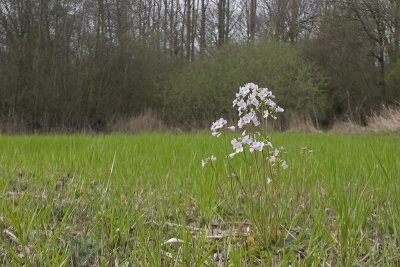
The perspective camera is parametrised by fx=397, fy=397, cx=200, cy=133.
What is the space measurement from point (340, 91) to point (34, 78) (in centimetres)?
1345

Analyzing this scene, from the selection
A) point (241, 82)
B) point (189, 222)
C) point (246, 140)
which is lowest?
point (189, 222)

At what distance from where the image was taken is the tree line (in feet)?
50.7

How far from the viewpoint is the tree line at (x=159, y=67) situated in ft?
50.7

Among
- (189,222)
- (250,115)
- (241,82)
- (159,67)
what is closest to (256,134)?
(250,115)

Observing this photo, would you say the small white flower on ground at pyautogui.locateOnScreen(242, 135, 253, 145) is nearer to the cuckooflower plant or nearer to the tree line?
the cuckooflower plant

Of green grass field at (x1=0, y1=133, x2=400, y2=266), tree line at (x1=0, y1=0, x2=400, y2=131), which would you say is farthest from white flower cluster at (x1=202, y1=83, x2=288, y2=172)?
tree line at (x1=0, y1=0, x2=400, y2=131)

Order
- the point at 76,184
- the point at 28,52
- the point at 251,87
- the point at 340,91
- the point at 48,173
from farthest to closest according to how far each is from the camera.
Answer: the point at 340,91 → the point at 28,52 → the point at 48,173 → the point at 76,184 → the point at 251,87

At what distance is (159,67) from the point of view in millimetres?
19172

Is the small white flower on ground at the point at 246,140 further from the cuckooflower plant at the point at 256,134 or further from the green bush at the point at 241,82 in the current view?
the green bush at the point at 241,82

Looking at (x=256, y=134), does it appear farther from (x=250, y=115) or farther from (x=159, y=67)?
(x=159, y=67)

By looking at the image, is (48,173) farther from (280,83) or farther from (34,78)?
(280,83)

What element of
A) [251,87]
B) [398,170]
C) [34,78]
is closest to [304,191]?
[398,170]

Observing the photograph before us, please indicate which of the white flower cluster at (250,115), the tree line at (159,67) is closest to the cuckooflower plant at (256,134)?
the white flower cluster at (250,115)

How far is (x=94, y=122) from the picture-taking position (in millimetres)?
17359
